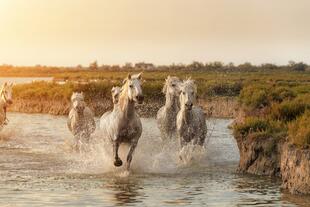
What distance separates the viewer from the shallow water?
44.6ft

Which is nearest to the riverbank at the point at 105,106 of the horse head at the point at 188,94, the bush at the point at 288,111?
the bush at the point at 288,111

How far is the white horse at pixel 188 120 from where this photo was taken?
17.5 meters

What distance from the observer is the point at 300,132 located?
14.6 metres

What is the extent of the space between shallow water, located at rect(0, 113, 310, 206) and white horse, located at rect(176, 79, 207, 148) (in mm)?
407

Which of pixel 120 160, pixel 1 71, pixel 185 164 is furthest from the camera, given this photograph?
pixel 1 71

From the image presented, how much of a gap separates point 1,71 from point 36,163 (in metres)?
155

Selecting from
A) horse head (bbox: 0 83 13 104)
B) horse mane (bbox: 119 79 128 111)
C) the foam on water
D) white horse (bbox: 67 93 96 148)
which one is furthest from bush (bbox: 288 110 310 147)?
horse head (bbox: 0 83 13 104)

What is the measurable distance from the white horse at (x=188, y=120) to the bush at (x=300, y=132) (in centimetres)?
281

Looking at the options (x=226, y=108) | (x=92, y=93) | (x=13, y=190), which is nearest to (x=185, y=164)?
(x=13, y=190)

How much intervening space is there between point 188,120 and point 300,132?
169 inches

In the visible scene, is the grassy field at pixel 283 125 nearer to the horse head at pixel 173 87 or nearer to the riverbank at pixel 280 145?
the riverbank at pixel 280 145

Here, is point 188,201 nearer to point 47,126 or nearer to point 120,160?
point 120,160

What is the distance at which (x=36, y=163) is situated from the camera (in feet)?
62.6

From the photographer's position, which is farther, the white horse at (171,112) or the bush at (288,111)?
the white horse at (171,112)
